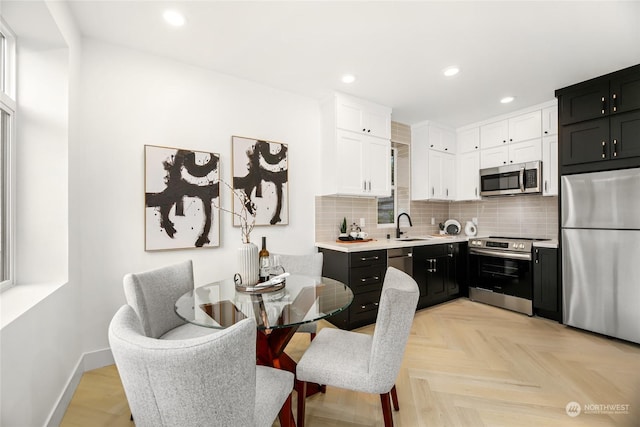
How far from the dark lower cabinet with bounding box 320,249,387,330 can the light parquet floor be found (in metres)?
0.21

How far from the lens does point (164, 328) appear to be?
198 cm

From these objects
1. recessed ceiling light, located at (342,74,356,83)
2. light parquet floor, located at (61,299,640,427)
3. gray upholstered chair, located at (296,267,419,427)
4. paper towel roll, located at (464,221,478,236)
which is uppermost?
recessed ceiling light, located at (342,74,356,83)

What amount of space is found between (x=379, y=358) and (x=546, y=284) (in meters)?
3.09

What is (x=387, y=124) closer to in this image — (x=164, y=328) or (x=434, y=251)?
(x=434, y=251)

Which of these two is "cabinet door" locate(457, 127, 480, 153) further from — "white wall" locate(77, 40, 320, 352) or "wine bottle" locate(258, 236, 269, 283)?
"wine bottle" locate(258, 236, 269, 283)

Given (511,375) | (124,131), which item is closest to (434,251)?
(511,375)

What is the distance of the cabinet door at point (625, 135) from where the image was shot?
2.77m

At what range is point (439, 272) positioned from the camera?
12.9 ft

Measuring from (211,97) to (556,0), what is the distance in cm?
284

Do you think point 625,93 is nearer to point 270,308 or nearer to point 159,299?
point 270,308

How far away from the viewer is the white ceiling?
199cm

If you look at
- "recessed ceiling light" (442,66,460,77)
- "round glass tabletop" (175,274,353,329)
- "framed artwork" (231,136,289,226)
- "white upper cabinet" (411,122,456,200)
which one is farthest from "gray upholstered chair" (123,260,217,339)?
"white upper cabinet" (411,122,456,200)

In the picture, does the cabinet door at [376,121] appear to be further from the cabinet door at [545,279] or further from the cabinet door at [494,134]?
the cabinet door at [545,279]

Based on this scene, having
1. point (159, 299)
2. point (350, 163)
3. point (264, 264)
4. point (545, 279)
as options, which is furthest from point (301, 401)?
point (545, 279)
